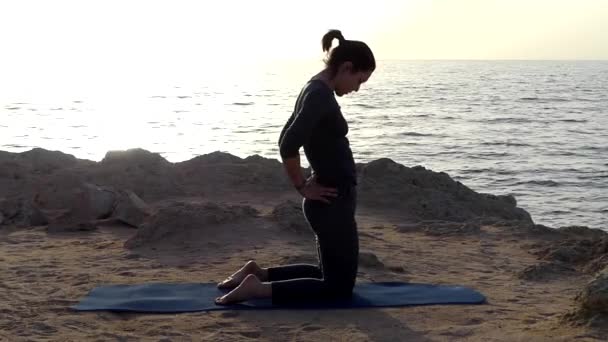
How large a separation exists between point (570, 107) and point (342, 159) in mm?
35901

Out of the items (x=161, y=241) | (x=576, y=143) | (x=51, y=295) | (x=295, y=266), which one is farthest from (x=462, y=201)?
(x=576, y=143)

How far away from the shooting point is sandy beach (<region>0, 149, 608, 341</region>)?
4648mm

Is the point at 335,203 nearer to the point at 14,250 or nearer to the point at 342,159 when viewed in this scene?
the point at 342,159

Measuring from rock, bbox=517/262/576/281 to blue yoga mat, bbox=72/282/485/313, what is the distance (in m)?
0.82

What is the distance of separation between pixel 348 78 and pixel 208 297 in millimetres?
1745

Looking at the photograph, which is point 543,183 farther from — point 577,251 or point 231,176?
point 577,251

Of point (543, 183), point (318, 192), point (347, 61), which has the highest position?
point (347, 61)

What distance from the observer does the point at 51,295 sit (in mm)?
5391

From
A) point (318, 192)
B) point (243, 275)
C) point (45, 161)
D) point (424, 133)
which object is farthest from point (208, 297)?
point (424, 133)

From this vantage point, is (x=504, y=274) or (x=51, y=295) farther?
(x=504, y=274)

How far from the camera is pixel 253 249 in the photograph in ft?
22.3

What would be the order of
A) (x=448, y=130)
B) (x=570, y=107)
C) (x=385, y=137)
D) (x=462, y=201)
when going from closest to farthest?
(x=462, y=201), (x=385, y=137), (x=448, y=130), (x=570, y=107)

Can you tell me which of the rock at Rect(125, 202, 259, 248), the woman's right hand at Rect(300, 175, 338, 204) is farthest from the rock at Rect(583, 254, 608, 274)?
the rock at Rect(125, 202, 259, 248)

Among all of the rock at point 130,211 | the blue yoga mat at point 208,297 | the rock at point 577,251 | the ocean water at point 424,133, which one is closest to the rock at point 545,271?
the rock at point 577,251
